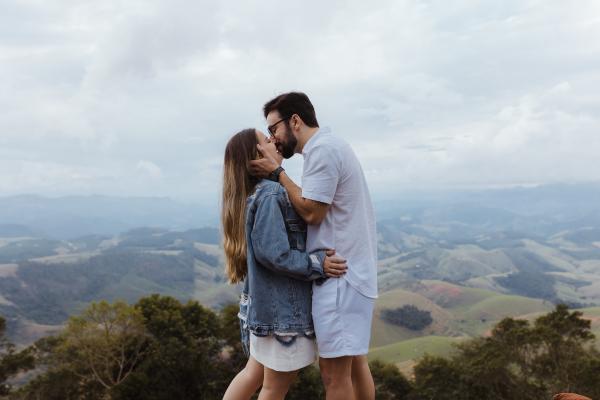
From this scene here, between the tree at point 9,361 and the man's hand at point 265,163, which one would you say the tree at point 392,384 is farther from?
the man's hand at point 265,163

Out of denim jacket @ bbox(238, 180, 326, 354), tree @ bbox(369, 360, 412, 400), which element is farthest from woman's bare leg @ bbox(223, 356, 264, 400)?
tree @ bbox(369, 360, 412, 400)

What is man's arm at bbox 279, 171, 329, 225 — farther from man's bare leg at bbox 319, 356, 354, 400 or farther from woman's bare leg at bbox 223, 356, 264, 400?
woman's bare leg at bbox 223, 356, 264, 400

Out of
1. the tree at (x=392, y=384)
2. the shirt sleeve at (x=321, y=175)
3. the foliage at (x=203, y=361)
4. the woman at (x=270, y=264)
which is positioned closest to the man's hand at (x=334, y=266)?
the woman at (x=270, y=264)

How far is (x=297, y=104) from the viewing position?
3.66 meters

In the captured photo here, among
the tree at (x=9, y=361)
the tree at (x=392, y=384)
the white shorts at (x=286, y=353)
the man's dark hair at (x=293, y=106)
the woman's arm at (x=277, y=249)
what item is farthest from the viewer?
the tree at (x=392, y=384)

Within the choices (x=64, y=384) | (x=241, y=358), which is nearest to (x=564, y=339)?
(x=241, y=358)

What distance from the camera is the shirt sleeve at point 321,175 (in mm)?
3365

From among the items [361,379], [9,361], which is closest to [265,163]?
[361,379]

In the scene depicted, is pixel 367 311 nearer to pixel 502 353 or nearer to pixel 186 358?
pixel 186 358

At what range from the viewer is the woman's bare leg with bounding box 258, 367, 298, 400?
3648 millimetres

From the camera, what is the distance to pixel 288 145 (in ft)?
12.2

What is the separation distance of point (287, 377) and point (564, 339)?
3300cm

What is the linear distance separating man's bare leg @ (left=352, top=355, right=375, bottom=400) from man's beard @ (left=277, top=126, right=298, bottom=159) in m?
1.84

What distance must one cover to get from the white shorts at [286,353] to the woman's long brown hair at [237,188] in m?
0.70
